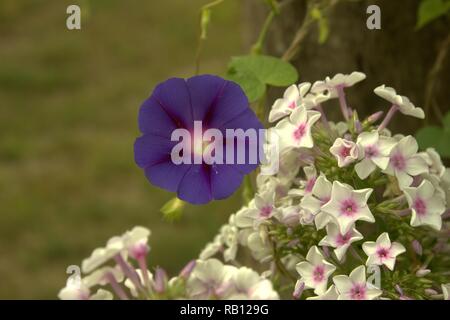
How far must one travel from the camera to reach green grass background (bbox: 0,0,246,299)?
2883 millimetres

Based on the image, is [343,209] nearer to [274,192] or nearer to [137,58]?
[274,192]

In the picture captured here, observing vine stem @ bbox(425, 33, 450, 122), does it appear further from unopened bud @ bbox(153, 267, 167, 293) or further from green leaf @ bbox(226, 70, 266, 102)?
unopened bud @ bbox(153, 267, 167, 293)

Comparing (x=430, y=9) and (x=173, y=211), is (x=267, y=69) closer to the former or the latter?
(x=173, y=211)

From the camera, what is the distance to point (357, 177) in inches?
31.8

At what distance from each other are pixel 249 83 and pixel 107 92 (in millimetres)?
2890

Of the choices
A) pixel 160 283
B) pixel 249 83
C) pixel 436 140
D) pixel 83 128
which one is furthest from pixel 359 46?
pixel 83 128

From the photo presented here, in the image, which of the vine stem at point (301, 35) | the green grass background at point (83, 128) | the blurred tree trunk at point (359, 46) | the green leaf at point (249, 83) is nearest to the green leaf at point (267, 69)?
the green leaf at point (249, 83)

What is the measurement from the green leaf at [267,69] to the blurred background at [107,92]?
25 centimetres

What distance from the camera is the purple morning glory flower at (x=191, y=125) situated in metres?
0.78

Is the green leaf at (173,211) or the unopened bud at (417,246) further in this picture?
the green leaf at (173,211)

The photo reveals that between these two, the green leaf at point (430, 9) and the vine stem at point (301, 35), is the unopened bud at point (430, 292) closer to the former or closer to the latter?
the vine stem at point (301, 35)

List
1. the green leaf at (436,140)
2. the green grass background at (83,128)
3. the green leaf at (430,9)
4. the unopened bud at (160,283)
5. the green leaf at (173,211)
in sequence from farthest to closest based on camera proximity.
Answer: the green grass background at (83,128), the green leaf at (430,9), the green leaf at (436,140), the green leaf at (173,211), the unopened bud at (160,283)

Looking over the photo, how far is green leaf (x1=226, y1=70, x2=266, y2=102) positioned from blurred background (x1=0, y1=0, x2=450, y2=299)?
259 millimetres

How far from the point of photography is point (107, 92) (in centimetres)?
385
